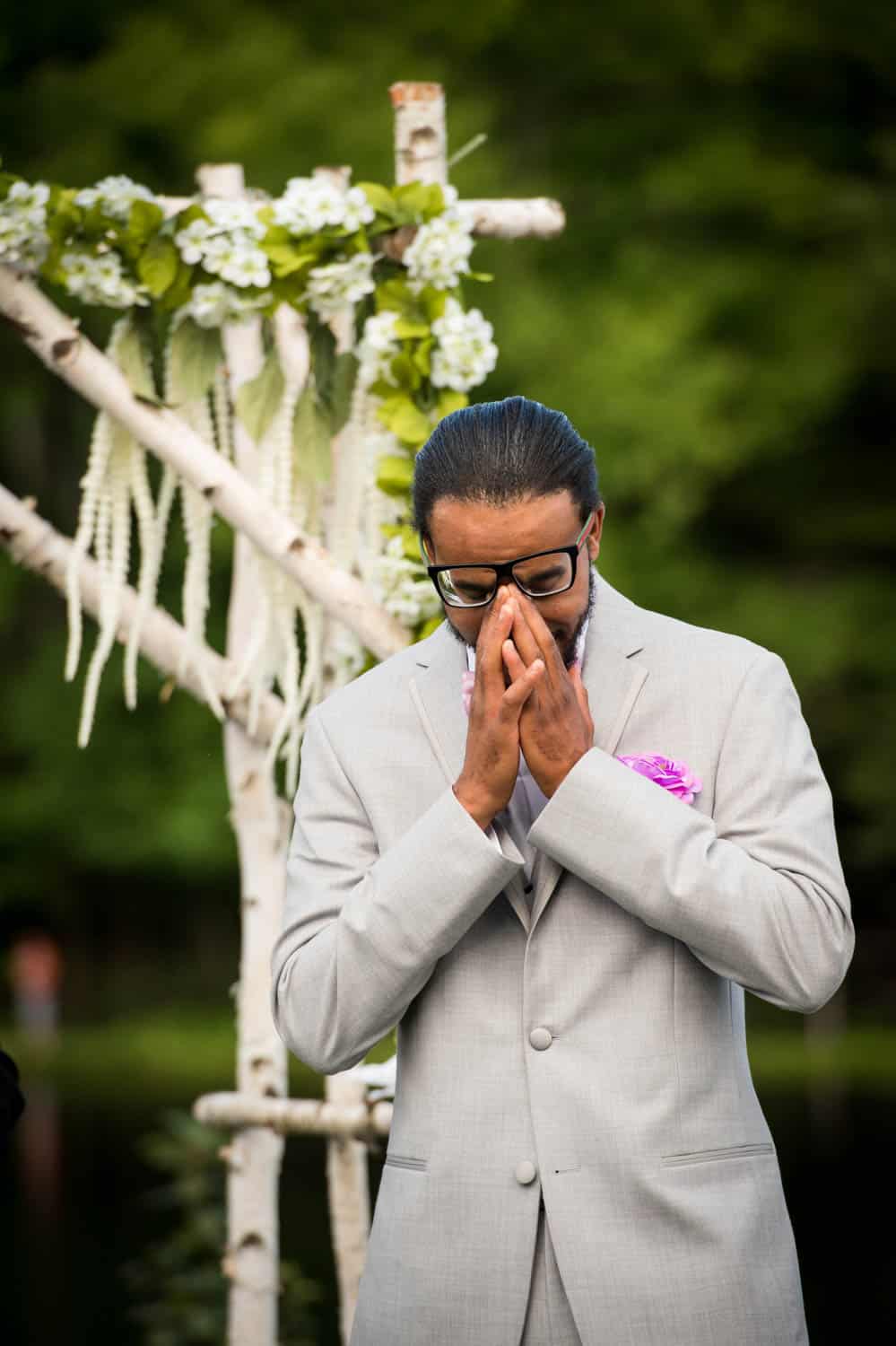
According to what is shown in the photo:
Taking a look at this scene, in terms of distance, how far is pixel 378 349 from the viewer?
13.3 feet

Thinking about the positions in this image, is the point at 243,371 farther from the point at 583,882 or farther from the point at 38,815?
the point at 38,815

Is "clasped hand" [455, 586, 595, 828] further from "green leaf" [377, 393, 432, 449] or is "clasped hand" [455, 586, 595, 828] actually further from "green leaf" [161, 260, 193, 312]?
"green leaf" [161, 260, 193, 312]

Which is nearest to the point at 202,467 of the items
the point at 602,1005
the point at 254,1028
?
the point at 254,1028

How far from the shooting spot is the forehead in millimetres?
2318

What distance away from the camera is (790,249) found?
2031cm

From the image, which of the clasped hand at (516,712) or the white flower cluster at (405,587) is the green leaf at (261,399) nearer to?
the white flower cluster at (405,587)

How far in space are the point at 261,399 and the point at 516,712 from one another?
201cm

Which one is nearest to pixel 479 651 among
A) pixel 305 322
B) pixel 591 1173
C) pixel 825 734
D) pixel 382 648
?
pixel 591 1173

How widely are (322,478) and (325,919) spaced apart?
1.78 meters

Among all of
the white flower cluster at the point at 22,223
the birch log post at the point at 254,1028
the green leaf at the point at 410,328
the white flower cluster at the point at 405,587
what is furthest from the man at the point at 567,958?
the birch log post at the point at 254,1028

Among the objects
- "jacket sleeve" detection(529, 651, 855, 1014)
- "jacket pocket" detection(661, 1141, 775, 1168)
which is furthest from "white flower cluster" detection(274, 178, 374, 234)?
"jacket pocket" detection(661, 1141, 775, 1168)

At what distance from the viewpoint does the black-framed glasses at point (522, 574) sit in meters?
2.32

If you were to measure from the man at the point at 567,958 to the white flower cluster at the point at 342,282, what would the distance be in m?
1.69

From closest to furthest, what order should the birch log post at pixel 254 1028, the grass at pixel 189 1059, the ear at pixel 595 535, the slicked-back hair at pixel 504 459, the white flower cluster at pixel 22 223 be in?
the slicked-back hair at pixel 504 459, the ear at pixel 595 535, the white flower cluster at pixel 22 223, the birch log post at pixel 254 1028, the grass at pixel 189 1059
